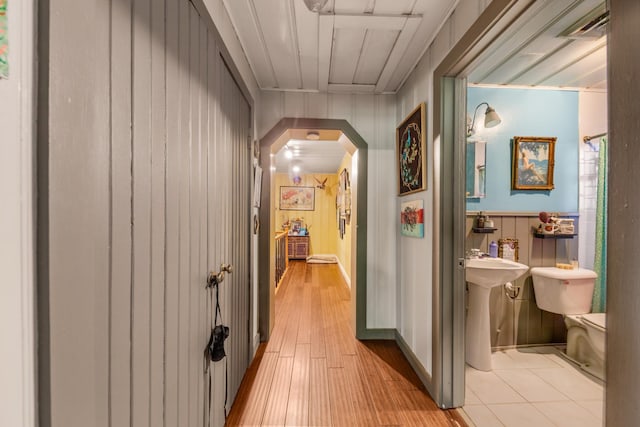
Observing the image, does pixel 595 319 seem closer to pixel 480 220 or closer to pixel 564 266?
pixel 564 266

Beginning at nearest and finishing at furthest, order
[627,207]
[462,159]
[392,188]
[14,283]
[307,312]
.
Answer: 1. [14,283]
2. [627,207]
3. [462,159]
4. [392,188]
5. [307,312]

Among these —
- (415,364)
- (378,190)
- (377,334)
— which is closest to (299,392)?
(415,364)

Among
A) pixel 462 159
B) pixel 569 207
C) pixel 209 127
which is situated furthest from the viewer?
pixel 569 207

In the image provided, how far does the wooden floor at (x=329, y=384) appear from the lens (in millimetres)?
1562

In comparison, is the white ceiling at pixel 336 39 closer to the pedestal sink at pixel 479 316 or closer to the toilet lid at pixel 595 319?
the pedestal sink at pixel 479 316

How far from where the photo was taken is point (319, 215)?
776 cm

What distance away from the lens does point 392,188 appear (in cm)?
256

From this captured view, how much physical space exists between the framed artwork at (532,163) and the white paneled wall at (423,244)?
3.46 feet

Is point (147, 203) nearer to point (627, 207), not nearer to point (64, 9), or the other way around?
point (64, 9)

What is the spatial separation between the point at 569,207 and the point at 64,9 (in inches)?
133

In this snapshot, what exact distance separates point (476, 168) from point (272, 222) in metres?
1.94

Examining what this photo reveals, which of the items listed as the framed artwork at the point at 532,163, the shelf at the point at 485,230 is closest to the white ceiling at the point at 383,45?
the framed artwork at the point at 532,163

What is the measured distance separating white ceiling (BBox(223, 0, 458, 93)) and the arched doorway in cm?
36

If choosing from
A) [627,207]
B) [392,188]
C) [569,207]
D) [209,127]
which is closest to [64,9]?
[209,127]
